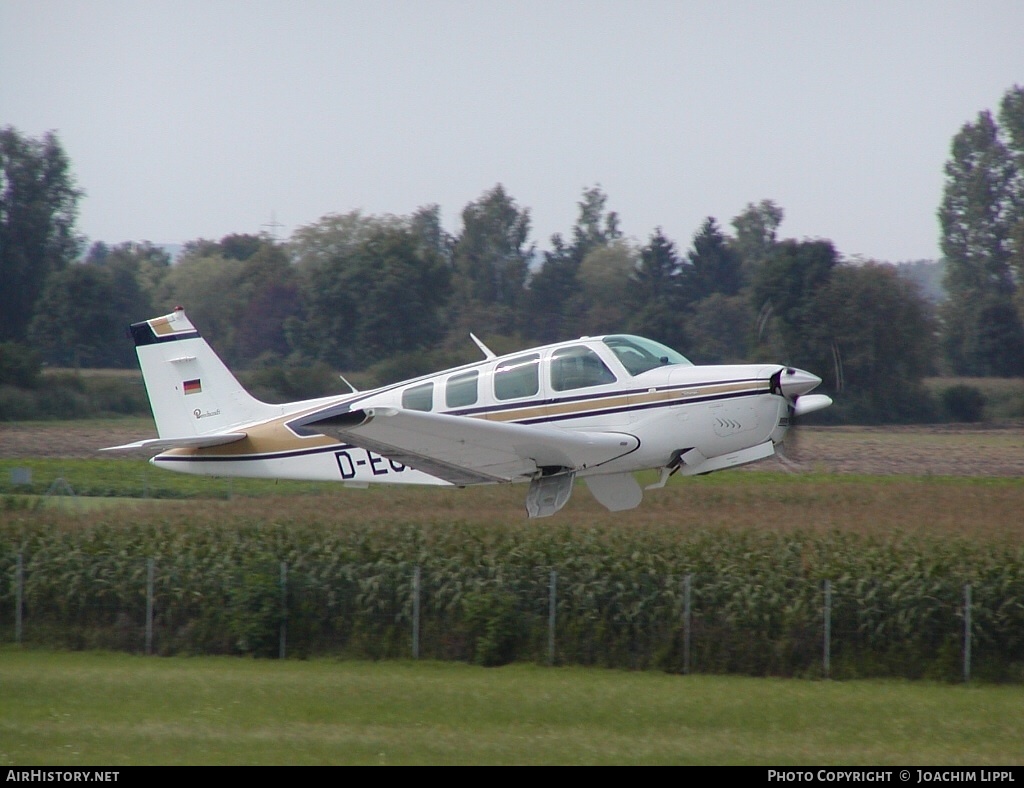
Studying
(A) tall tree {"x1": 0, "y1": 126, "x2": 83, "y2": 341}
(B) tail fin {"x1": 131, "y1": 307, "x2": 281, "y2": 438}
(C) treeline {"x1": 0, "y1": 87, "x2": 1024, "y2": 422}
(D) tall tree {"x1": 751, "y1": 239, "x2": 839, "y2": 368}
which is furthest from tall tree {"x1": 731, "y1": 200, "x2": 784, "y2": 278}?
(B) tail fin {"x1": 131, "y1": 307, "x2": 281, "y2": 438}

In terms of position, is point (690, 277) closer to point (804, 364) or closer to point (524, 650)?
point (804, 364)

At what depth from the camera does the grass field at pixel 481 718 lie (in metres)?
10.0

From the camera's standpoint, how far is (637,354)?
1509 centimetres

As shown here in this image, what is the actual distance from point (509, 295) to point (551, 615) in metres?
49.1

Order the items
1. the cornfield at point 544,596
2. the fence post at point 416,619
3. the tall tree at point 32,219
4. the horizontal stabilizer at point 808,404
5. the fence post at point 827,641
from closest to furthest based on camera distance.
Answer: the fence post at point 827,641
the cornfield at point 544,596
the horizontal stabilizer at point 808,404
the fence post at point 416,619
the tall tree at point 32,219

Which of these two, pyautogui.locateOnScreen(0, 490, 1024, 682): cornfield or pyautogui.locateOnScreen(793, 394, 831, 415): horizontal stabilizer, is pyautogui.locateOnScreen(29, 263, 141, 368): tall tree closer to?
pyautogui.locateOnScreen(0, 490, 1024, 682): cornfield

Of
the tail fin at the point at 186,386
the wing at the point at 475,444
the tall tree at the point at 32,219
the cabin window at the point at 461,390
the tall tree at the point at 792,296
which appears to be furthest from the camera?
the tall tree at the point at 32,219

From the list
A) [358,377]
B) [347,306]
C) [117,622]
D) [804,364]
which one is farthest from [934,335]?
[117,622]

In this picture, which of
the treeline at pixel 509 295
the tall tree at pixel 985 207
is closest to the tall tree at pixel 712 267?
the treeline at pixel 509 295

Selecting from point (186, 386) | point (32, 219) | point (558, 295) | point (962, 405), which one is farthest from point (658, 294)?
point (186, 386)

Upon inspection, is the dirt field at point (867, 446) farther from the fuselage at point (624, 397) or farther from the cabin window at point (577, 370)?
the cabin window at point (577, 370)

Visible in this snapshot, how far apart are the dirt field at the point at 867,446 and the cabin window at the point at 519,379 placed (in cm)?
1841

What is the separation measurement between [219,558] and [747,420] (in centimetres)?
761

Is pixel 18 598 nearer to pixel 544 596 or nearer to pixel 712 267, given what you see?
pixel 544 596
